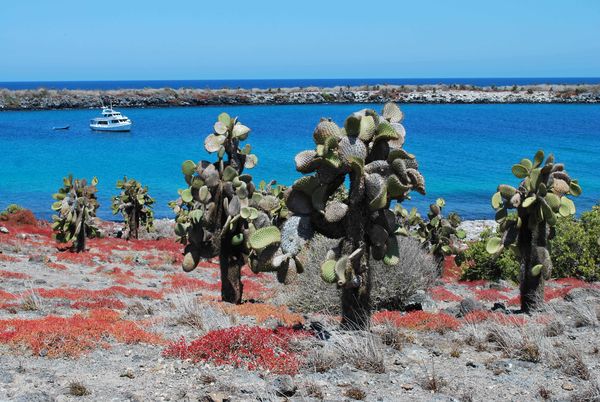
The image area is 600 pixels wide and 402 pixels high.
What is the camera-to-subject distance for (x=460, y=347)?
9180 millimetres

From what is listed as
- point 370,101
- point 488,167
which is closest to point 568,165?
point 488,167

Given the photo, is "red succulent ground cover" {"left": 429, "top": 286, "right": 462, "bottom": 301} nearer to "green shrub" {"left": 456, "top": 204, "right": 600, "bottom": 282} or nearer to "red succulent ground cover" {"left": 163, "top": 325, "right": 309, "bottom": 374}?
"green shrub" {"left": 456, "top": 204, "right": 600, "bottom": 282}

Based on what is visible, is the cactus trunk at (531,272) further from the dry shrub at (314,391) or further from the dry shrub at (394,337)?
the dry shrub at (314,391)

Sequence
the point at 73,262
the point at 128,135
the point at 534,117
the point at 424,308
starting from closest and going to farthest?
the point at 424,308 → the point at 73,262 → the point at 128,135 → the point at 534,117

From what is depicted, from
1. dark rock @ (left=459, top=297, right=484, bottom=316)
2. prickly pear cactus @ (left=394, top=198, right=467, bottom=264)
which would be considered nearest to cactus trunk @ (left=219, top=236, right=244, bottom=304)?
dark rock @ (left=459, top=297, right=484, bottom=316)

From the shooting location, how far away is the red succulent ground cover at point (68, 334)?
8484 mm

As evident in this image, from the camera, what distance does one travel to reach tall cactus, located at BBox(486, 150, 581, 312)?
→ 11500 millimetres

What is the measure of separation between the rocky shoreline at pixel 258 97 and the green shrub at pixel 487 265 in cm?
12372

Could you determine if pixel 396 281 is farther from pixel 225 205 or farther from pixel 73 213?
pixel 73 213

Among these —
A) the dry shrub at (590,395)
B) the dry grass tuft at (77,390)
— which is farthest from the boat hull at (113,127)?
the dry shrub at (590,395)

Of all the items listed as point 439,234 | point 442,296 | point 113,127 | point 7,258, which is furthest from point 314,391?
point 113,127

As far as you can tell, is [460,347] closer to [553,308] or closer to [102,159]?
[553,308]

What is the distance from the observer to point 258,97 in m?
148

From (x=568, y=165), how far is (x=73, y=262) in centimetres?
4789
